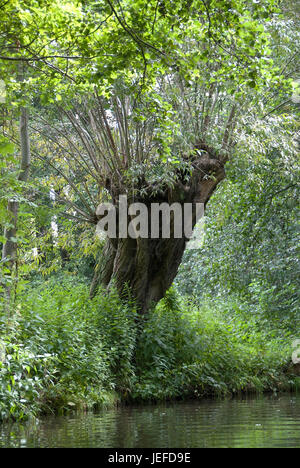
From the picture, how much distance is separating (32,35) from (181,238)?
6.13m

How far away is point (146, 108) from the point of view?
31.5 ft

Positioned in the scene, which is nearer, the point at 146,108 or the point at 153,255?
the point at 146,108

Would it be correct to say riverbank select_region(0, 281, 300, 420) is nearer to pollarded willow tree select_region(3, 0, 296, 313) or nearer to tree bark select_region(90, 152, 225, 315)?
tree bark select_region(90, 152, 225, 315)

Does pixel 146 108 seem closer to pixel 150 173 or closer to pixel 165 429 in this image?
pixel 150 173

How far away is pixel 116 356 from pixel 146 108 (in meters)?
4.61

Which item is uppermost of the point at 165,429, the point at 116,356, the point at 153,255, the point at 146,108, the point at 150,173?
the point at 146,108

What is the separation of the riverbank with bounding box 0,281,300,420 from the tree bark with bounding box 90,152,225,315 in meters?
0.57

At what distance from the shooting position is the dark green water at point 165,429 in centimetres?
561

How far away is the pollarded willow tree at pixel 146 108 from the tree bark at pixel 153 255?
0.02 meters

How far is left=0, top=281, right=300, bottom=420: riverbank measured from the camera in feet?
27.7

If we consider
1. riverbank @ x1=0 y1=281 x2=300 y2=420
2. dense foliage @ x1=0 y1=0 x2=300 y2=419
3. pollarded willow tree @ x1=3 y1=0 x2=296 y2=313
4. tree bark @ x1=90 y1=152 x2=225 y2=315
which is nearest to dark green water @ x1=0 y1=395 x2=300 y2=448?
riverbank @ x1=0 y1=281 x2=300 y2=420

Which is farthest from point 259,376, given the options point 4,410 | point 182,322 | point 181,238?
point 4,410

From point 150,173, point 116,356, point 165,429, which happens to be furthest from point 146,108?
point 165,429

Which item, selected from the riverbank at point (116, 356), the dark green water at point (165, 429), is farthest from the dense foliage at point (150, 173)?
the dark green water at point (165, 429)
